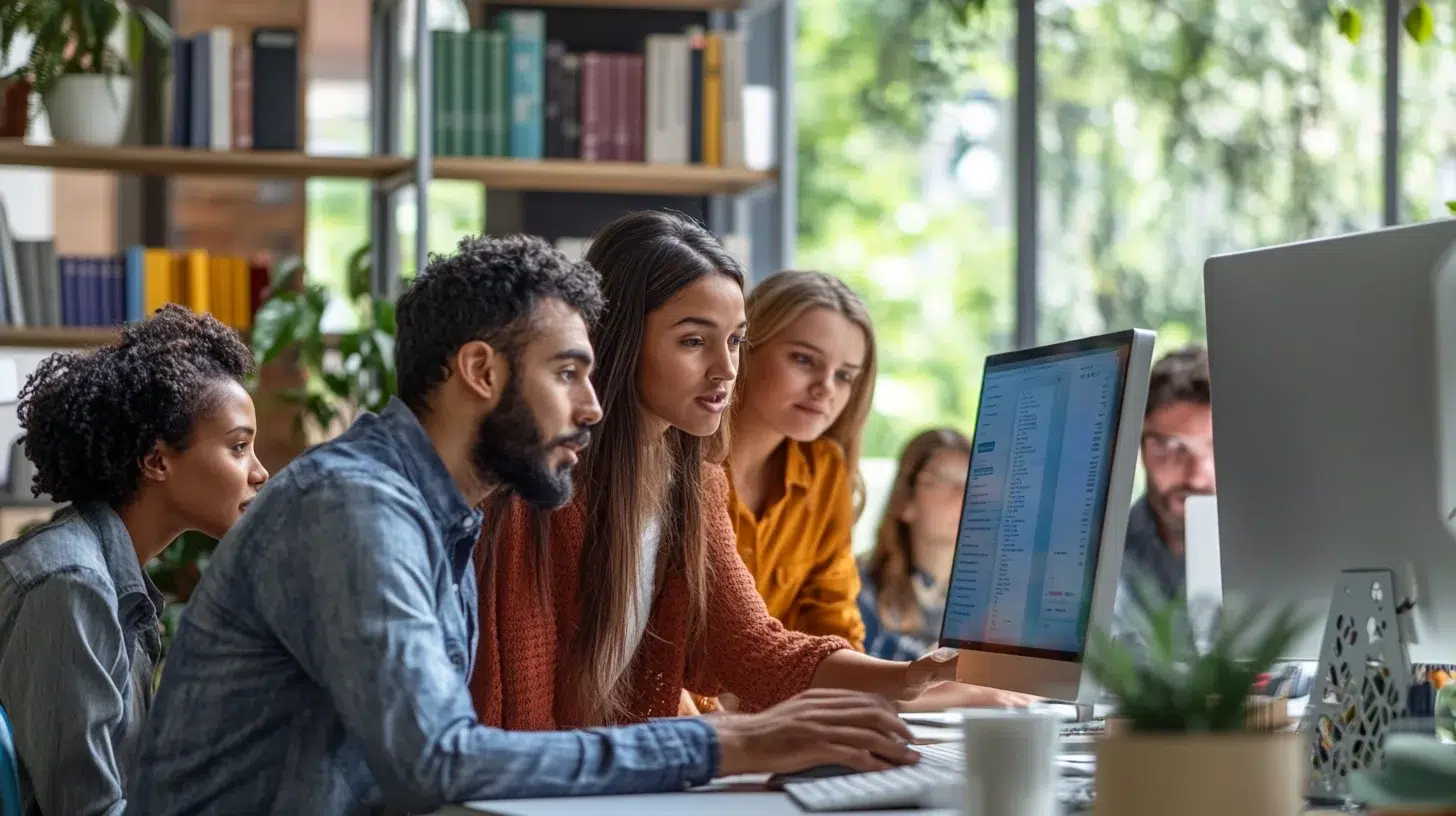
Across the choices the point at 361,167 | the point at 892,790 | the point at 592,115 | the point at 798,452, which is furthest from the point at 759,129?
the point at 892,790

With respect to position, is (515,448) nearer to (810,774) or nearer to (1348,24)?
(810,774)

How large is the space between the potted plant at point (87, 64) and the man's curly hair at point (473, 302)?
98.2 inches

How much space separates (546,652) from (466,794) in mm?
636

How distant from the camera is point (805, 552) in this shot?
9.07 ft

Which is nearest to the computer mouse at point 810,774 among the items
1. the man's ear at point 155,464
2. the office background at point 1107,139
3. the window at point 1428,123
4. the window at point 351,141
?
the man's ear at point 155,464

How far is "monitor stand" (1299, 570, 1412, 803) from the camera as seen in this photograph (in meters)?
1.46

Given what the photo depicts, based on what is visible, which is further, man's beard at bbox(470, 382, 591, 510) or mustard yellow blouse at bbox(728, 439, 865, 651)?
mustard yellow blouse at bbox(728, 439, 865, 651)

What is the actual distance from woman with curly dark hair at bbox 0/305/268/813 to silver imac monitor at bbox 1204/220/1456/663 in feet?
3.62

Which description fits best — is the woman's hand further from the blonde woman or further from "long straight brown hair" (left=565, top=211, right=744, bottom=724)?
the blonde woman

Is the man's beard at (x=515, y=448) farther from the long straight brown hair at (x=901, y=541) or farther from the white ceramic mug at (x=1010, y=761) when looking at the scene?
the long straight brown hair at (x=901, y=541)

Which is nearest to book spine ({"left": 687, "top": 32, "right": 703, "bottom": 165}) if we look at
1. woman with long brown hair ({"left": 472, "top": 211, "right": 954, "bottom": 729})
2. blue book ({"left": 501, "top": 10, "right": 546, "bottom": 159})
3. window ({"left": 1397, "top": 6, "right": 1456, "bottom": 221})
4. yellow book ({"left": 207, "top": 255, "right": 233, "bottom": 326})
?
blue book ({"left": 501, "top": 10, "right": 546, "bottom": 159})

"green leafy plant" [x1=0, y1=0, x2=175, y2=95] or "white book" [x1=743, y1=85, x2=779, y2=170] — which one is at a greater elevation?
"green leafy plant" [x1=0, y1=0, x2=175, y2=95]

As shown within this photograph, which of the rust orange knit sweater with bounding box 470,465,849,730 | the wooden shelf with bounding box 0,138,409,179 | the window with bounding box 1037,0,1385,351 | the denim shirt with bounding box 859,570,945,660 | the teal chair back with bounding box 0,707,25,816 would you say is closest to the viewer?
the teal chair back with bounding box 0,707,25,816

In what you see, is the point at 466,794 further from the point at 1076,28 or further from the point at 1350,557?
the point at 1076,28
